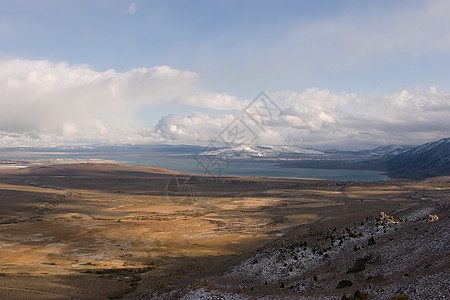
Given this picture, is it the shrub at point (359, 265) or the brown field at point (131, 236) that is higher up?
the shrub at point (359, 265)

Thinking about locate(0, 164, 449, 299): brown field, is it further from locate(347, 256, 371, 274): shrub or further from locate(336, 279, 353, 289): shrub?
locate(347, 256, 371, 274): shrub

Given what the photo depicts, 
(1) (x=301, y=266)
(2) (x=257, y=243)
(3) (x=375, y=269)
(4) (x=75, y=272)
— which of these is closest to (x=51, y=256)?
(4) (x=75, y=272)

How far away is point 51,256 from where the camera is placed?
3681 centimetres

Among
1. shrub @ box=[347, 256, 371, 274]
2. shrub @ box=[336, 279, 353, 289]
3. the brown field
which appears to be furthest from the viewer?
Answer: the brown field

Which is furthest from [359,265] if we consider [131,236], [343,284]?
[131,236]

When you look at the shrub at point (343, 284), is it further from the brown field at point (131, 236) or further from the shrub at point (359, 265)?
the brown field at point (131, 236)

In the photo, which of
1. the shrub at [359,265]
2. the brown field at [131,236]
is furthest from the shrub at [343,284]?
the brown field at [131,236]

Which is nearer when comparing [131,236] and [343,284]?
[343,284]

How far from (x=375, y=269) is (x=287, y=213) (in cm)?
4598

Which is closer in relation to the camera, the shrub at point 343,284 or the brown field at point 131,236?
the shrub at point 343,284

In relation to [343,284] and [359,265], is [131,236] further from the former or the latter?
[343,284]

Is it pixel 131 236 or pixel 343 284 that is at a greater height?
pixel 343 284

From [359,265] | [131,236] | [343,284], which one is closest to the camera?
[343,284]

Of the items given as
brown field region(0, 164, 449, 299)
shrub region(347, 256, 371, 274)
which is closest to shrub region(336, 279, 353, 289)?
shrub region(347, 256, 371, 274)
